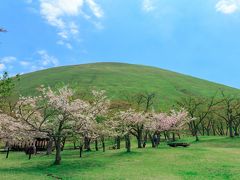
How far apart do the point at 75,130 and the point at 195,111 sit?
5826 cm

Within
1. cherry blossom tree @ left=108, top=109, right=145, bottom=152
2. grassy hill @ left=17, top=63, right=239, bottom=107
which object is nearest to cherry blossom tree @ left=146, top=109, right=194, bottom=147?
cherry blossom tree @ left=108, top=109, right=145, bottom=152

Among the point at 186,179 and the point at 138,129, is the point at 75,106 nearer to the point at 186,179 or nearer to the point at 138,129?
the point at 186,179

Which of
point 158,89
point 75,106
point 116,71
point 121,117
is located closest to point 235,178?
point 75,106

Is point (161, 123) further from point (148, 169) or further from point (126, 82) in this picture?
point (126, 82)

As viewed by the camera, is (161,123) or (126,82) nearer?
(161,123)

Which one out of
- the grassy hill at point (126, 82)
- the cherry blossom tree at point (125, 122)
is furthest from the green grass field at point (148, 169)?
the grassy hill at point (126, 82)

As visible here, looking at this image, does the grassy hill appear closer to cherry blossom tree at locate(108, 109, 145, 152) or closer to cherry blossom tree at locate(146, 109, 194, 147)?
cherry blossom tree at locate(146, 109, 194, 147)

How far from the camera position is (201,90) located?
164 m

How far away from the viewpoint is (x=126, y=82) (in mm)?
163250

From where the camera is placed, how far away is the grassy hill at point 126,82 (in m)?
146

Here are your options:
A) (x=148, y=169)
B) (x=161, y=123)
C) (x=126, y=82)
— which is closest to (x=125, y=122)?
(x=161, y=123)

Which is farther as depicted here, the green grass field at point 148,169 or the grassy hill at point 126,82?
the grassy hill at point 126,82

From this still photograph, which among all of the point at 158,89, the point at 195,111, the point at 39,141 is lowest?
the point at 39,141

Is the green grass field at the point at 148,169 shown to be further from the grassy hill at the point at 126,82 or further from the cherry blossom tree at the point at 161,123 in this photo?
the grassy hill at the point at 126,82
